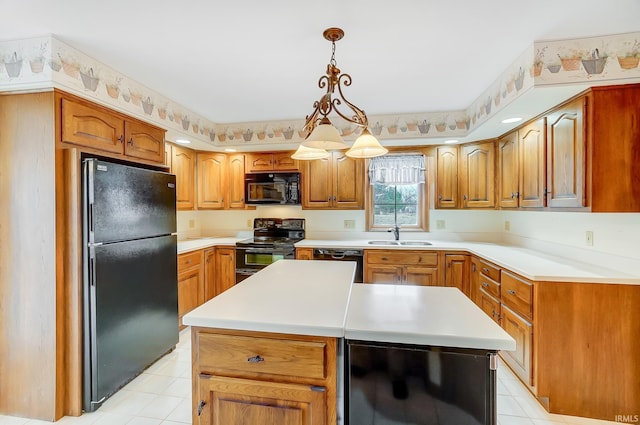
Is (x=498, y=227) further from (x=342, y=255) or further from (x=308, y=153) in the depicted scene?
(x=308, y=153)

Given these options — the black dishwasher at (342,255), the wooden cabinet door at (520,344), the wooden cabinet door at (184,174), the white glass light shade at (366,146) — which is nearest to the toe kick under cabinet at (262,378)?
the white glass light shade at (366,146)

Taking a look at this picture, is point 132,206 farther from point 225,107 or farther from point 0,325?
point 225,107

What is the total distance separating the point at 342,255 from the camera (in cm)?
341

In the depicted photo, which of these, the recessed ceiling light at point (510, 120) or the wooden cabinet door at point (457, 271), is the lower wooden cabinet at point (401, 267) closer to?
the wooden cabinet door at point (457, 271)

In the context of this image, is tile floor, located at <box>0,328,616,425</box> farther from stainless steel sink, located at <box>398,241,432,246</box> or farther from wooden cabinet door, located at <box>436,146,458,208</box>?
wooden cabinet door, located at <box>436,146,458,208</box>

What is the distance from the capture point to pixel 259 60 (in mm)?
2096

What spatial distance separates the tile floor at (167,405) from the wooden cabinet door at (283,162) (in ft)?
7.81

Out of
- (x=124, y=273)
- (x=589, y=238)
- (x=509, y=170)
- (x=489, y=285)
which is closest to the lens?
(x=124, y=273)

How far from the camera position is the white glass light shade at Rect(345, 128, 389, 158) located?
1.70m

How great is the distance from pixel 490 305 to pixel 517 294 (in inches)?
21.5

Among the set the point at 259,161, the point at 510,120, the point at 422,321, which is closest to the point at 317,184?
the point at 259,161

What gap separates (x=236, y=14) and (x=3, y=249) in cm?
206

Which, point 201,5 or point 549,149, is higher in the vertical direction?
point 201,5

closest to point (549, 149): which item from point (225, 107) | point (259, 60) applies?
point (259, 60)
